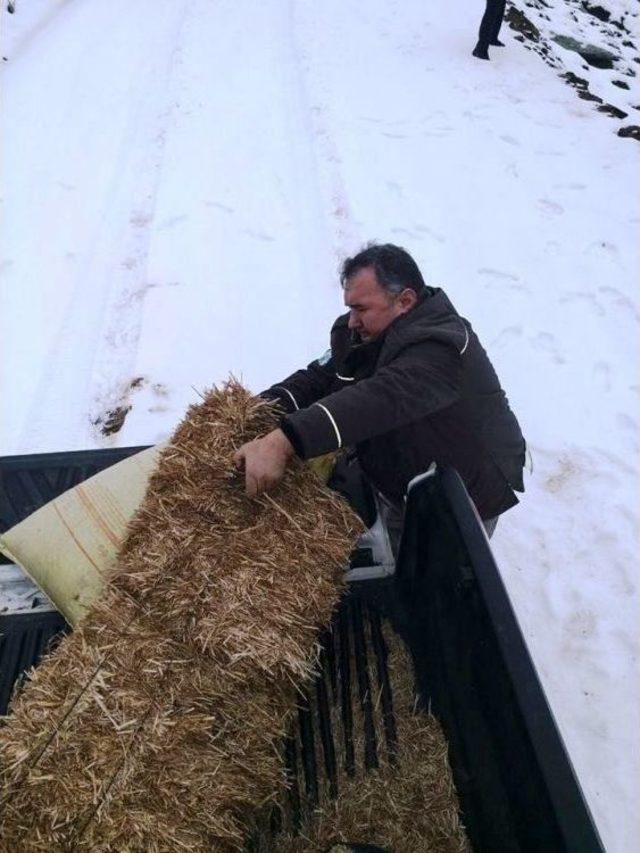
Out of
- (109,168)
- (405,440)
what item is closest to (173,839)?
(405,440)

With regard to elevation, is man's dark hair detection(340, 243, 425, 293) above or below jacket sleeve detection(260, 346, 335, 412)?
above

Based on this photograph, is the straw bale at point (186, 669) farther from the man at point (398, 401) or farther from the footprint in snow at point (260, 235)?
the footprint in snow at point (260, 235)

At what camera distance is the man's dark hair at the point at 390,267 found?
7.90 feet

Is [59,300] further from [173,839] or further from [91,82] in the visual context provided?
[91,82]

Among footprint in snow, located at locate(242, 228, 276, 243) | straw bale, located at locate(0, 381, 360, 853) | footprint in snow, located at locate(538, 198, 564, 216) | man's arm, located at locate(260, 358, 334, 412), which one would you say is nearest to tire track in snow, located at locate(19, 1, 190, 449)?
footprint in snow, located at locate(242, 228, 276, 243)

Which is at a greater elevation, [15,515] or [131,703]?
[131,703]

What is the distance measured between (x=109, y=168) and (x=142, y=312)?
2414 millimetres

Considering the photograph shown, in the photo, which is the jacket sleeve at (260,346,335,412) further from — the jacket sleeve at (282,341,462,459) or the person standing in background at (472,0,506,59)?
the person standing in background at (472,0,506,59)

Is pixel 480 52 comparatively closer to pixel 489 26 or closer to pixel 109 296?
pixel 489 26

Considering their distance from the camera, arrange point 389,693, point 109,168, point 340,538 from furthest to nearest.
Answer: point 109,168 < point 389,693 < point 340,538

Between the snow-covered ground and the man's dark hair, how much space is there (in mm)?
1519

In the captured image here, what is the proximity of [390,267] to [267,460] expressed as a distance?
0.87 meters

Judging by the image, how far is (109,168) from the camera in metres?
6.39

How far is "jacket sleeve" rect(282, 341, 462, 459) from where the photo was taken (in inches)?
82.6
